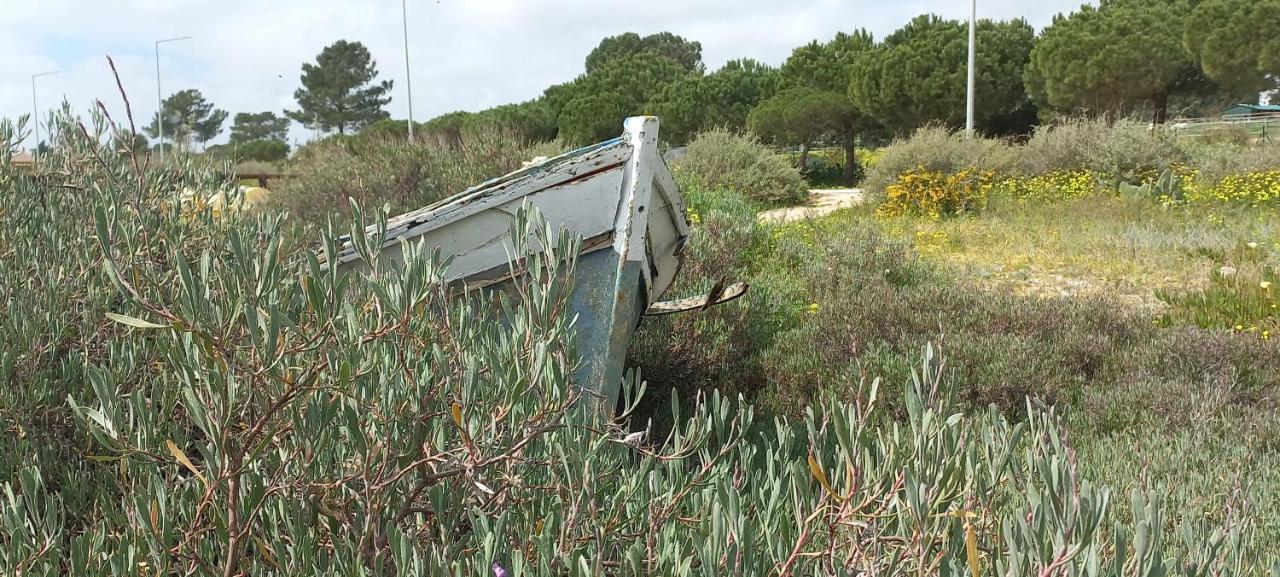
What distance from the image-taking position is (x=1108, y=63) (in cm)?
2634

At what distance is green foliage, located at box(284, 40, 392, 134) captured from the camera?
61.8 metres

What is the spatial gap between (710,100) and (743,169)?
15.6m

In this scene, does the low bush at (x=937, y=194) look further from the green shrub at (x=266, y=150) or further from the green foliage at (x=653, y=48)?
the green foliage at (x=653, y=48)

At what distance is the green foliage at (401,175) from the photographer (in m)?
9.52

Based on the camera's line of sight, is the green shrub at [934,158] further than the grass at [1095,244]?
Yes

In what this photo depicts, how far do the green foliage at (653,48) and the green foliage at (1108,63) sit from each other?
148ft

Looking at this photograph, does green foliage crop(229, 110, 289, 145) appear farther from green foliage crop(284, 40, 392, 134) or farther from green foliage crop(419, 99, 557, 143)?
green foliage crop(419, 99, 557, 143)

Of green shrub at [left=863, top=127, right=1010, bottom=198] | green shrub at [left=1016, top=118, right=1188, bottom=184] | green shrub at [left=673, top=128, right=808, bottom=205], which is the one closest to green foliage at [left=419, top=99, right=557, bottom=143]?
green shrub at [left=673, top=128, right=808, bottom=205]

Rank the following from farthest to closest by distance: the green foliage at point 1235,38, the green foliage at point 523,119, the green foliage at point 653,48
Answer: the green foliage at point 653,48, the green foliage at point 523,119, the green foliage at point 1235,38

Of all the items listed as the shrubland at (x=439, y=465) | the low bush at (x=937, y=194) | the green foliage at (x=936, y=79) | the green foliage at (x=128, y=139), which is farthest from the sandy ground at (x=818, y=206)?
the shrubland at (x=439, y=465)

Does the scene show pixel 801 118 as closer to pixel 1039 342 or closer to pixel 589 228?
pixel 1039 342

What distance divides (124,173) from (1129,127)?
14.6 meters

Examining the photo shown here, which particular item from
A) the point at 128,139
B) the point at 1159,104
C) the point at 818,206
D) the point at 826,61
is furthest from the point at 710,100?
the point at 128,139

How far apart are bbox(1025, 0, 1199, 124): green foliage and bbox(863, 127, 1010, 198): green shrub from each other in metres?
11.9
